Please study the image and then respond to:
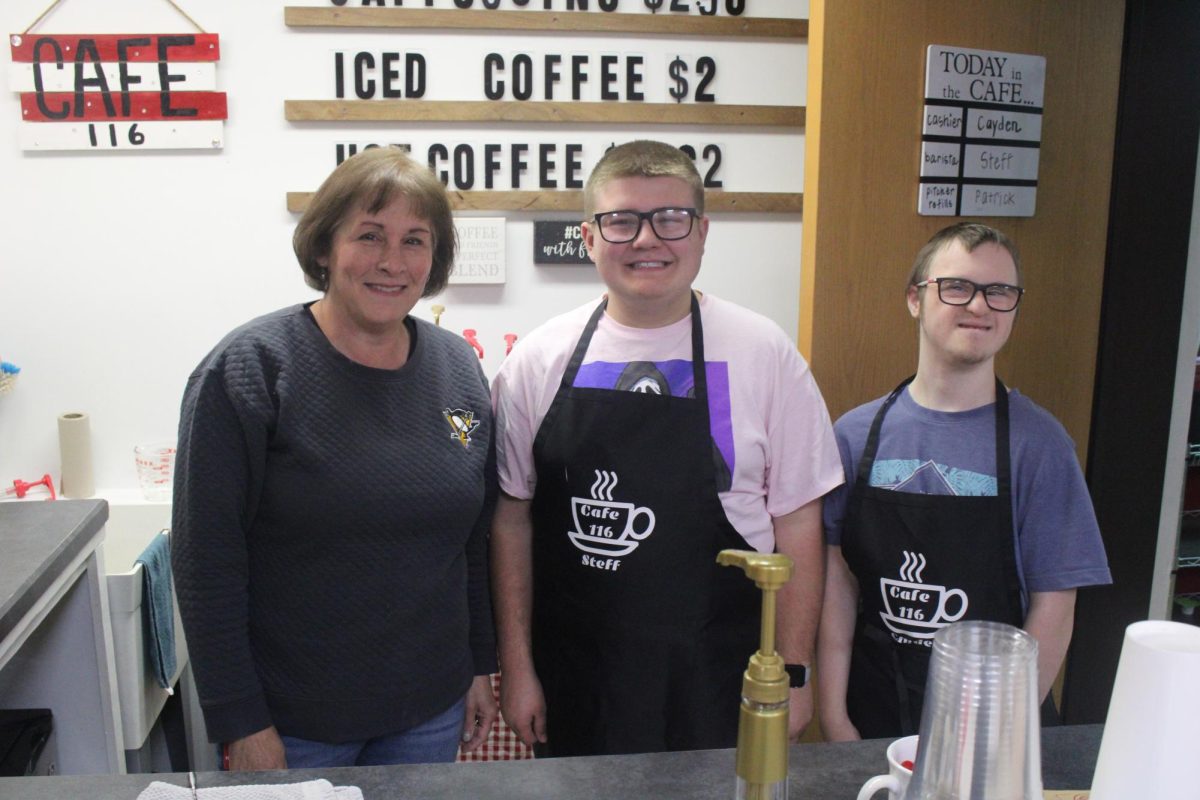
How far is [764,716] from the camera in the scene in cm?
73

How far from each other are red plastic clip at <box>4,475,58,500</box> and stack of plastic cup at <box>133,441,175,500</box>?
0.23 m

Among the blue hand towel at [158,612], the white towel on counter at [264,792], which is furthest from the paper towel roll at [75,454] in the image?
the white towel on counter at [264,792]

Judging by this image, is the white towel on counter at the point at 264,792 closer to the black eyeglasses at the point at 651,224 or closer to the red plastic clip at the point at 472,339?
the black eyeglasses at the point at 651,224

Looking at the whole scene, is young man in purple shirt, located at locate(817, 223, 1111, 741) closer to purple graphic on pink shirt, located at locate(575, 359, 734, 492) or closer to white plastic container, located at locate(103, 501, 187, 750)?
purple graphic on pink shirt, located at locate(575, 359, 734, 492)

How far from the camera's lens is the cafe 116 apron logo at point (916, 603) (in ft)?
4.76

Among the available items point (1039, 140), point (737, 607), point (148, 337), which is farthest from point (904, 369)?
point (148, 337)

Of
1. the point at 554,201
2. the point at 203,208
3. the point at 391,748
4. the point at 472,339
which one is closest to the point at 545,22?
the point at 554,201

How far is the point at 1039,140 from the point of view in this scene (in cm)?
206

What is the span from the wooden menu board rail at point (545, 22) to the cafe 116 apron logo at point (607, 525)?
170 cm

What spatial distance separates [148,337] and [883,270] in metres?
2.02

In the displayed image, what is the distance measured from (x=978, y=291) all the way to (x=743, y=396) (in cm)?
38

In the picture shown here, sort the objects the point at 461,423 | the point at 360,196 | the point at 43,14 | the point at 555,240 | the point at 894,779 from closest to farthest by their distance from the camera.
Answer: the point at 894,779 → the point at 360,196 → the point at 461,423 → the point at 43,14 → the point at 555,240

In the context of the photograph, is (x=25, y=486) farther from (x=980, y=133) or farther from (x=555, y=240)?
(x=980, y=133)

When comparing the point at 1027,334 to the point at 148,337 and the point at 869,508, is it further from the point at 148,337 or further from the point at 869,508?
the point at 148,337
